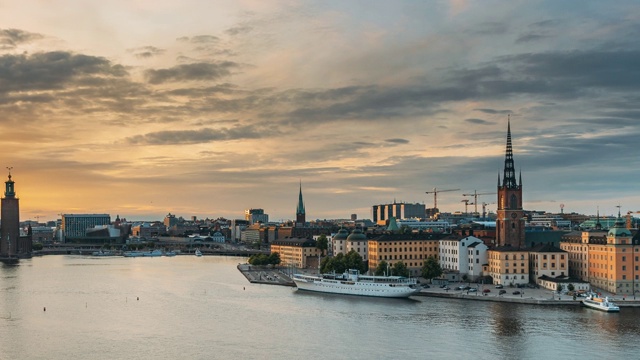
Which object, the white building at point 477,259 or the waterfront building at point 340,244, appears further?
the waterfront building at point 340,244

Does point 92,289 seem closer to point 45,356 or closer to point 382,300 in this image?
point 382,300

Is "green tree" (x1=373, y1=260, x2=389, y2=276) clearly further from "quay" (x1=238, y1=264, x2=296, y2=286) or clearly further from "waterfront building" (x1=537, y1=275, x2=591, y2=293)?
"waterfront building" (x1=537, y1=275, x2=591, y2=293)

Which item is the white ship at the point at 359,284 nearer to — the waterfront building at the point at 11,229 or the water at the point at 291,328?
the water at the point at 291,328

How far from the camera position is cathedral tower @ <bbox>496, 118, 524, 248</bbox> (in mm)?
86812

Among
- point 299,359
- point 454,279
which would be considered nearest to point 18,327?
point 299,359

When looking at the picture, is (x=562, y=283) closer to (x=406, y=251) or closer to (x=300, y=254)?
(x=406, y=251)

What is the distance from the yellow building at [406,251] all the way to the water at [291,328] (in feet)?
48.4

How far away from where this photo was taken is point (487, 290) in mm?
68750

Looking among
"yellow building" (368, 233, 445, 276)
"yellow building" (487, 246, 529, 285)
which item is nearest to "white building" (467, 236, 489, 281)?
"yellow building" (487, 246, 529, 285)

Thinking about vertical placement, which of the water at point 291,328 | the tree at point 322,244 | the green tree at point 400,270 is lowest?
the water at point 291,328

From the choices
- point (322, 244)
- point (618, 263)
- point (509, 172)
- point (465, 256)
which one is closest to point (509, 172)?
point (509, 172)

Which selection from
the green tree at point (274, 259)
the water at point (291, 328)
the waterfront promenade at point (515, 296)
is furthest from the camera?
the green tree at point (274, 259)

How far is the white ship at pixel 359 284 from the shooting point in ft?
231

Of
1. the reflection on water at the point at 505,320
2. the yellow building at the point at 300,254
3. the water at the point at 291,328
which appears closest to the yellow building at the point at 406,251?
the water at the point at 291,328
